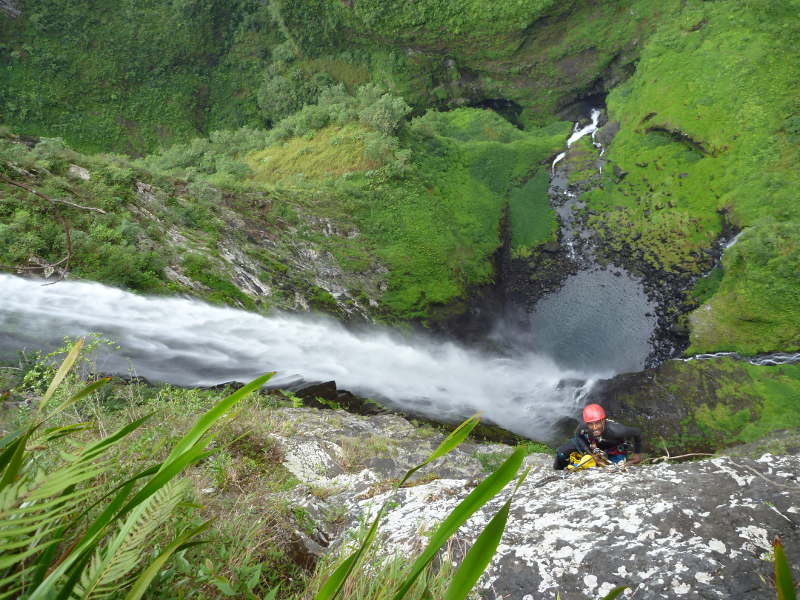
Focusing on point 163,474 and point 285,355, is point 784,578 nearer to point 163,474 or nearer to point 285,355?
point 163,474

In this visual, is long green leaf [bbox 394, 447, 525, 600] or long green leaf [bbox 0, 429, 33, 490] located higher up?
long green leaf [bbox 394, 447, 525, 600]

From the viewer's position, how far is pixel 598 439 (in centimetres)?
476

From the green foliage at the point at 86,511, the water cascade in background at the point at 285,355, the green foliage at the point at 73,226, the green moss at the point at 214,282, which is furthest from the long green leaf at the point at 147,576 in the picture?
the green moss at the point at 214,282

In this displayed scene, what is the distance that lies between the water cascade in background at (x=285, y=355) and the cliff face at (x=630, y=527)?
13.5ft

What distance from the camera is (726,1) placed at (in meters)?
22.7

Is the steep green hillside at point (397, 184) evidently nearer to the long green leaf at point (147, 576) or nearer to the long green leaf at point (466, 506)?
the long green leaf at point (147, 576)

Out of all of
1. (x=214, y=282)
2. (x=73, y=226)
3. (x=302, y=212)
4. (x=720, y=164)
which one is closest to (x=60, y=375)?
(x=73, y=226)

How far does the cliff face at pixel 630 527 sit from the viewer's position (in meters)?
2.25

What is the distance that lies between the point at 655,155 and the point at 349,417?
20.7 meters

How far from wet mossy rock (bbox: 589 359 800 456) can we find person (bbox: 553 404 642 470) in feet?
27.1

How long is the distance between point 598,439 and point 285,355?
25.5ft

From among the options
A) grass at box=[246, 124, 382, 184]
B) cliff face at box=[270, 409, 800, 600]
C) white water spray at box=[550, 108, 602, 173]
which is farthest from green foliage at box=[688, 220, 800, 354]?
cliff face at box=[270, 409, 800, 600]

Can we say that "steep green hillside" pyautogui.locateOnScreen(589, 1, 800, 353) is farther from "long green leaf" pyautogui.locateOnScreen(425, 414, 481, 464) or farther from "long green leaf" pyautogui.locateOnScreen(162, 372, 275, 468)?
"long green leaf" pyautogui.locateOnScreen(162, 372, 275, 468)

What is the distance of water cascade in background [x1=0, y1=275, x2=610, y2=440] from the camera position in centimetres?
791
